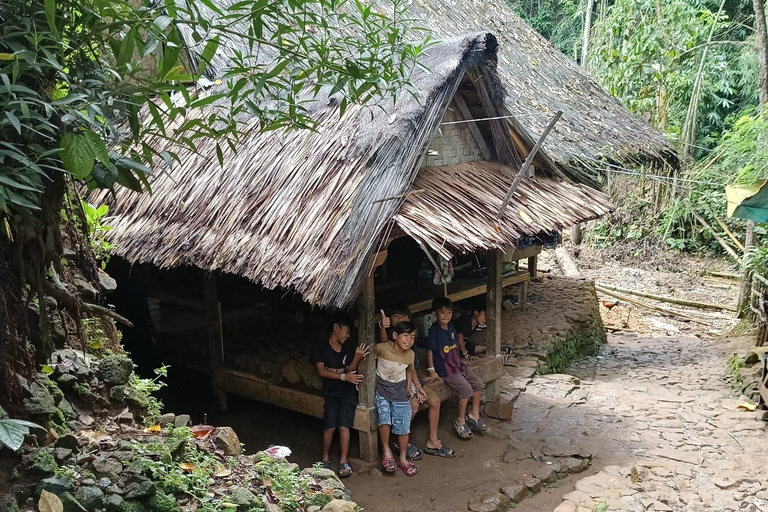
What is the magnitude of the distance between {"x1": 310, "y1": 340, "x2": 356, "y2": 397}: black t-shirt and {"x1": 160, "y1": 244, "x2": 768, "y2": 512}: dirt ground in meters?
0.68

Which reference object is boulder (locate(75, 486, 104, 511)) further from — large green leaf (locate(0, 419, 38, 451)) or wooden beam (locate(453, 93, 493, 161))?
wooden beam (locate(453, 93, 493, 161))

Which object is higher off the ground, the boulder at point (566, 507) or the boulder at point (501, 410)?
the boulder at point (501, 410)

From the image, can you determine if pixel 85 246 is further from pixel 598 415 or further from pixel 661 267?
pixel 661 267

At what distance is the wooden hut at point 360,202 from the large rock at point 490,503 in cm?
105

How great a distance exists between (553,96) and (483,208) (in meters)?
6.19

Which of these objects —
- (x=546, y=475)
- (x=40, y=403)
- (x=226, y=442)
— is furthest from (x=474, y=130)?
(x=40, y=403)

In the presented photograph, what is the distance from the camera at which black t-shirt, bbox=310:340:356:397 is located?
585 centimetres

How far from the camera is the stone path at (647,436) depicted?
17.8ft

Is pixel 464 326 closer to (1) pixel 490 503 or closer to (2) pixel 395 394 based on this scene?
(2) pixel 395 394

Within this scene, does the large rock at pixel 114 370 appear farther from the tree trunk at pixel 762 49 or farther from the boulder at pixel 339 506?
the tree trunk at pixel 762 49

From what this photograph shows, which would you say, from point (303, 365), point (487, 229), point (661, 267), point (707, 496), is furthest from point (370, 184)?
point (661, 267)

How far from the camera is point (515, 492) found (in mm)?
5445

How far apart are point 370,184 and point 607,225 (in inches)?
515

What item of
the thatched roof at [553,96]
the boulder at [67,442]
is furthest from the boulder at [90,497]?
the thatched roof at [553,96]
